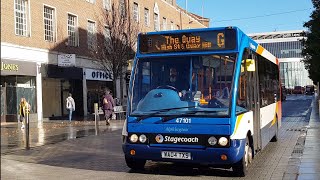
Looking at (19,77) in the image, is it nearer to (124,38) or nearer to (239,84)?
(124,38)

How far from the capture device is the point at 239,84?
7.83 metres

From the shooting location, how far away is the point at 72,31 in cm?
3153

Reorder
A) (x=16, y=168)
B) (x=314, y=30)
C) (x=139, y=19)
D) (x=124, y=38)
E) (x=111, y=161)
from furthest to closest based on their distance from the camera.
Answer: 1. (x=139, y=19)
2. (x=124, y=38)
3. (x=314, y=30)
4. (x=111, y=161)
5. (x=16, y=168)

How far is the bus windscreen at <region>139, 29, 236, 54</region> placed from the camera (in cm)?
794

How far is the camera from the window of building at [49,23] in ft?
93.8

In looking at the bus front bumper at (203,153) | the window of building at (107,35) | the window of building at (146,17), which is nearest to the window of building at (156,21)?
the window of building at (146,17)

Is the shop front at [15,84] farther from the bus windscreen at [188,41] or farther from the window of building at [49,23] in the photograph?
the bus windscreen at [188,41]

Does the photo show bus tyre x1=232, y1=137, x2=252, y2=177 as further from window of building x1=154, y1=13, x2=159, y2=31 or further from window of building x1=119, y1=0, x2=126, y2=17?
window of building x1=154, y1=13, x2=159, y2=31

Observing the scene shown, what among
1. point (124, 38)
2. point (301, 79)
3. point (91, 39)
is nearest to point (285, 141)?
point (124, 38)

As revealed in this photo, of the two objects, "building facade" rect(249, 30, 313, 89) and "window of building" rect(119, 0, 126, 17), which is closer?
"window of building" rect(119, 0, 126, 17)

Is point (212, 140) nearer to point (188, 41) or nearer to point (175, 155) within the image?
point (175, 155)

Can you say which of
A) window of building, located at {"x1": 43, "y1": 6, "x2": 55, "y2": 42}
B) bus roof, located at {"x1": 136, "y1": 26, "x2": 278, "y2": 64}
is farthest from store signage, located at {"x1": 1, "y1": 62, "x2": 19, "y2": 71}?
bus roof, located at {"x1": 136, "y1": 26, "x2": 278, "y2": 64}

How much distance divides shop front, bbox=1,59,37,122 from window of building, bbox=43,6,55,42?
106 inches

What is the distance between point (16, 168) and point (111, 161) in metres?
2.06
